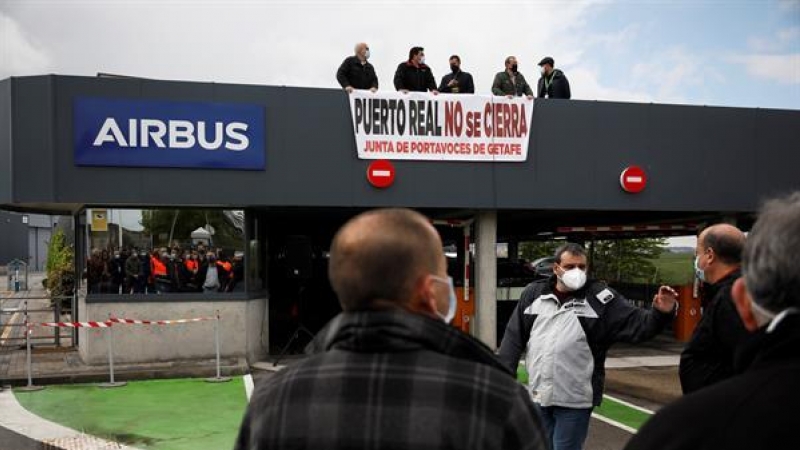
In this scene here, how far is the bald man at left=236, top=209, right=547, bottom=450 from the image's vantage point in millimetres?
1573

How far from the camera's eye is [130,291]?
35.0ft

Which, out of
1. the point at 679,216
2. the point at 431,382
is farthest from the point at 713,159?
the point at 431,382

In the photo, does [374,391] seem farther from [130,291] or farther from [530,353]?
[130,291]

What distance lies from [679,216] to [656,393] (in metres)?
6.06

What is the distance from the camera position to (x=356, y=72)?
10992 millimetres

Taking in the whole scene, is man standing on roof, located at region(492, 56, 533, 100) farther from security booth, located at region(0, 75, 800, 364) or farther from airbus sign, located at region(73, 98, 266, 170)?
airbus sign, located at region(73, 98, 266, 170)

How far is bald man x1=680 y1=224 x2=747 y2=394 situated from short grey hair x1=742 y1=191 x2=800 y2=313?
37.7 inches

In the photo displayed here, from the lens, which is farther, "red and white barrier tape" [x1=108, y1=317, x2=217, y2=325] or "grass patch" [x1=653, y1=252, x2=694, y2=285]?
"grass patch" [x1=653, y1=252, x2=694, y2=285]

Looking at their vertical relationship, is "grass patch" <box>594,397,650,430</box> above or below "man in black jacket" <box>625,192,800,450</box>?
below

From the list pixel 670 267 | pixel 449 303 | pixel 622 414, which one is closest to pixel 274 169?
pixel 622 414

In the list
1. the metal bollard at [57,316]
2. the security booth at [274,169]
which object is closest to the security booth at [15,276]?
the metal bollard at [57,316]

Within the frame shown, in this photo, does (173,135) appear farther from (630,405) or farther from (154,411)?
(630,405)

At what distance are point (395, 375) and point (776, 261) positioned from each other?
93 cm

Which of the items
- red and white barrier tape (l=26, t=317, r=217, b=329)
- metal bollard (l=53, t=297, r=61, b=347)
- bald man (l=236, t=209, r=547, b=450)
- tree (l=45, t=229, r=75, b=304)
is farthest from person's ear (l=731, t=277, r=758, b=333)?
tree (l=45, t=229, r=75, b=304)
